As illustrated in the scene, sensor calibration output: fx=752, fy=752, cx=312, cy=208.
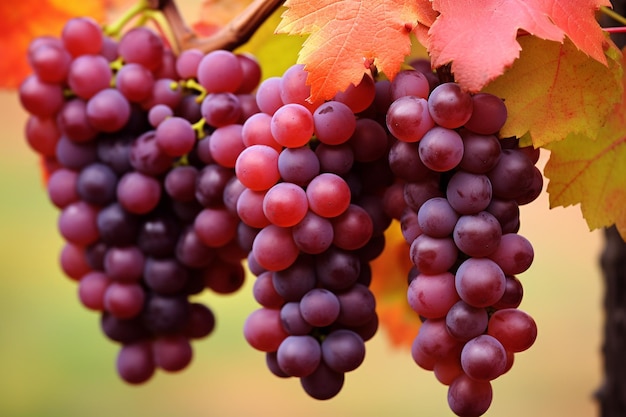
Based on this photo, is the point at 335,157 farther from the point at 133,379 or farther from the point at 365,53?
the point at 133,379

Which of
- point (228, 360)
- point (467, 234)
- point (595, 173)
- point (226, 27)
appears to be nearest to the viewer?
point (467, 234)

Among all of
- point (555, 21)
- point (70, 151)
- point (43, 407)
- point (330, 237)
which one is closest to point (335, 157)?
point (330, 237)

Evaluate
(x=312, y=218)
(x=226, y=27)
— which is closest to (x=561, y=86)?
(x=312, y=218)

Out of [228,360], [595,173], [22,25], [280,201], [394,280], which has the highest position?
[22,25]

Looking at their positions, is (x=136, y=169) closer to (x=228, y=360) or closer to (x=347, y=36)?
(x=347, y=36)

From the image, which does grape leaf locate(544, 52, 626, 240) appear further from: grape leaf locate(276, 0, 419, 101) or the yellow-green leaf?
the yellow-green leaf

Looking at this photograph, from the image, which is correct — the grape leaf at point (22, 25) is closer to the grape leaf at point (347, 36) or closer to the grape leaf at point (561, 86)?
the grape leaf at point (347, 36)
